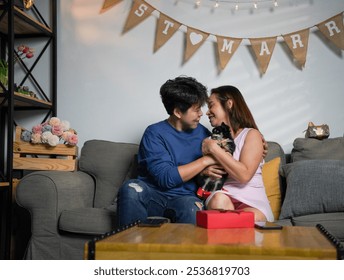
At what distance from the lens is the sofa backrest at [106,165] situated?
9.26ft

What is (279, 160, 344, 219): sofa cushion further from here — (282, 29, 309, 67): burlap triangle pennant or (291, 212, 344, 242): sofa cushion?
(282, 29, 309, 67): burlap triangle pennant

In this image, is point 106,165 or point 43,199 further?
point 106,165

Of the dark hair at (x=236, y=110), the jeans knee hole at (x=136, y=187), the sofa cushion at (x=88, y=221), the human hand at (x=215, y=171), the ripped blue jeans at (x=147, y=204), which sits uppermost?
the dark hair at (x=236, y=110)

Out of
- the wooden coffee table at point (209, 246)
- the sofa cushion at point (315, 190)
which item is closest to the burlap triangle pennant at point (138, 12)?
the sofa cushion at point (315, 190)

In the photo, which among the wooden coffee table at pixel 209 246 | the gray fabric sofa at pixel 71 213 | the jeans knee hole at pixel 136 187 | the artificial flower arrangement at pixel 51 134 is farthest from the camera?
the artificial flower arrangement at pixel 51 134

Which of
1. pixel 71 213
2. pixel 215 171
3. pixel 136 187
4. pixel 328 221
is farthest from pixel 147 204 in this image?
pixel 328 221

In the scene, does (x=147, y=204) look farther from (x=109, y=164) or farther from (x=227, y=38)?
(x=227, y=38)

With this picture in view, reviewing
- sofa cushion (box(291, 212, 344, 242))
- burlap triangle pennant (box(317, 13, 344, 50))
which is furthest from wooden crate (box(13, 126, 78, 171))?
burlap triangle pennant (box(317, 13, 344, 50))

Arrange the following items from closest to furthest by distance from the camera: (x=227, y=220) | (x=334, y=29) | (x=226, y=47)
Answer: (x=227, y=220) → (x=334, y=29) → (x=226, y=47)

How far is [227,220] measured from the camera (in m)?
1.55

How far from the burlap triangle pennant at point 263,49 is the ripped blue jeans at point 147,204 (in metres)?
1.25

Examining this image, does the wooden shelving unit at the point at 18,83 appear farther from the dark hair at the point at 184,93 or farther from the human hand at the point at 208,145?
the human hand at the point at 208,145

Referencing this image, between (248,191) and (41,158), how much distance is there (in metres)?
1.40

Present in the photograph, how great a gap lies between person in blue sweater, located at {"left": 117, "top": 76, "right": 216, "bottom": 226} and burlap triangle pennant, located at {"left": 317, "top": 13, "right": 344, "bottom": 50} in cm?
115
